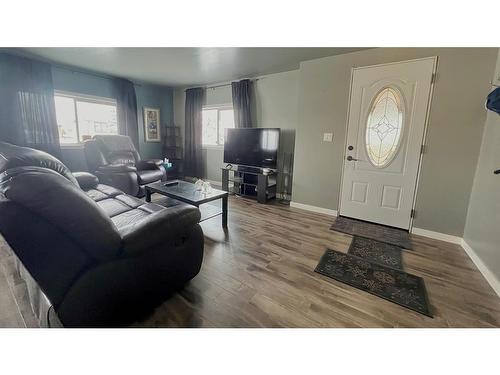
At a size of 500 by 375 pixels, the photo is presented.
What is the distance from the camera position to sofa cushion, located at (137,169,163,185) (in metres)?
3.63

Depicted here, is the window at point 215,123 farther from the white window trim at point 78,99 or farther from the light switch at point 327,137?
the light switch at point 327,137

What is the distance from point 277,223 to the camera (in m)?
2.97

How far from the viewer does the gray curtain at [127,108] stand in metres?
4.78

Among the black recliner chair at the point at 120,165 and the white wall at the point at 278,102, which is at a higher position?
the white wall at the point at 278,102

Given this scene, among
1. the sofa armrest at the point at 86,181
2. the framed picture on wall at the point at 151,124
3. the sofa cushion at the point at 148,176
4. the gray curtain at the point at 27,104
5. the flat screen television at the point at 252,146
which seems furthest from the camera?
the framed picture on wall at the point at 151,124

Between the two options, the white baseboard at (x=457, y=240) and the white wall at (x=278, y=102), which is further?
the white wall at (x=278, y=102)

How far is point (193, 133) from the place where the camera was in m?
5.43

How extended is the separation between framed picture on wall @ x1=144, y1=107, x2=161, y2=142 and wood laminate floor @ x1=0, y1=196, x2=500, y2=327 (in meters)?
4.10

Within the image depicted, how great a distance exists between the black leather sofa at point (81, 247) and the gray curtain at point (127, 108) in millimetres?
3956

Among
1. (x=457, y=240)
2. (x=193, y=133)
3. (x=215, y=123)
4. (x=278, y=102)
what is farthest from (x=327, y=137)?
(x=193, y=133)

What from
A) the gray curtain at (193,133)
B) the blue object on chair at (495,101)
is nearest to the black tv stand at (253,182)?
the gray curtain at (193,133)

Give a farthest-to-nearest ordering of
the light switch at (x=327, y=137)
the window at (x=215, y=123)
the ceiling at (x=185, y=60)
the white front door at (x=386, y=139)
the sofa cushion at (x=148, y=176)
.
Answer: the window at (x=215, y=123)
the sofa cushion at (x=148, y=176)
the light switch at (x=327, y=137)
the ceiling at (x=185, y=60)
the white front door at (x=386, y=139)

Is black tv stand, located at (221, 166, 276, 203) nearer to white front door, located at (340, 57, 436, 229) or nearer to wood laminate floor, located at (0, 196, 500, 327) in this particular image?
white front door, located at (340, 57, 436, 229)

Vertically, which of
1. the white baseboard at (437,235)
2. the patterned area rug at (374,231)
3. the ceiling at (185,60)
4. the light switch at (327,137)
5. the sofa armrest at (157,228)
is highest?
the ceiling at (185,60)
